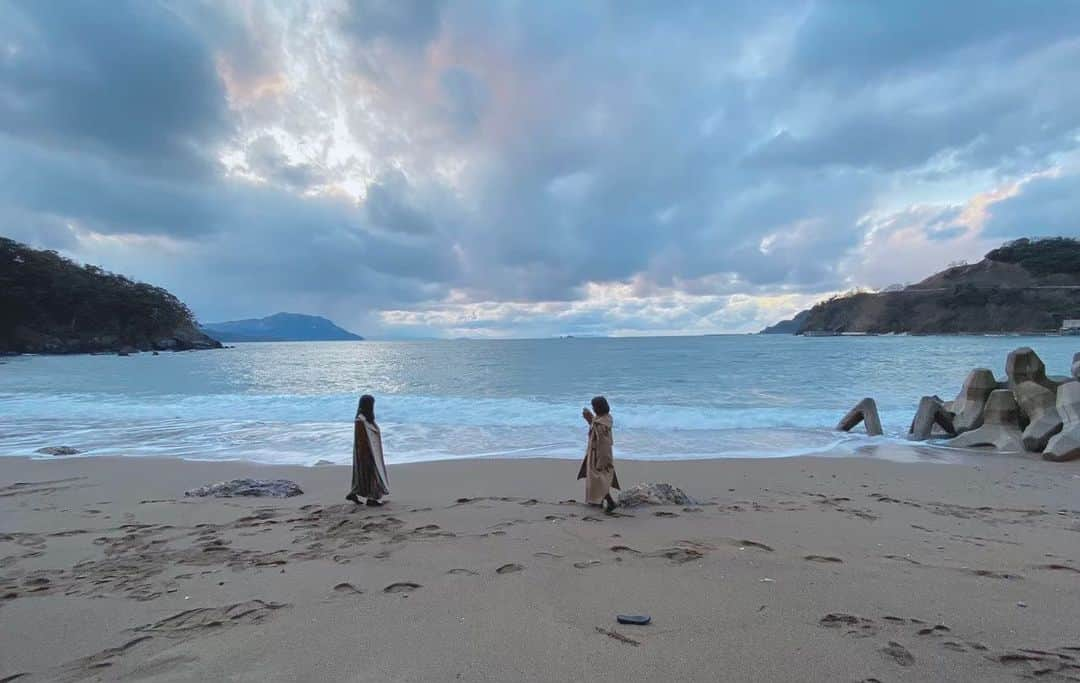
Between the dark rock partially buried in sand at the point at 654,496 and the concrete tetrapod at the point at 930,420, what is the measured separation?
9.26m

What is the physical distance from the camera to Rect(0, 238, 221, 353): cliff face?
75000mm

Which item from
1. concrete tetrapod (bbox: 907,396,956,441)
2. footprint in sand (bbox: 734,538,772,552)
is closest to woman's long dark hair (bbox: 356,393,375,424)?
footprint in sand (bbox: 734,538,772,552)

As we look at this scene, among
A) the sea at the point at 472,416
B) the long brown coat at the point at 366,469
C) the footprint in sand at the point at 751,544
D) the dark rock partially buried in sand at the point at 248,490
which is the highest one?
the long brown coat at the point at 366,469

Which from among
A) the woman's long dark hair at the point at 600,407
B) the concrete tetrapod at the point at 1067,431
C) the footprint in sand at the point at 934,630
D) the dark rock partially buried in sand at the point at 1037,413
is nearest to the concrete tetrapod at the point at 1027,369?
the dark rock partially buried in sand at the point at 1037,413

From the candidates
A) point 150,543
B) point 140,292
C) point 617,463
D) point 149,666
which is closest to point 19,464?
point 150,543

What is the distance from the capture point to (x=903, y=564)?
4504 mm

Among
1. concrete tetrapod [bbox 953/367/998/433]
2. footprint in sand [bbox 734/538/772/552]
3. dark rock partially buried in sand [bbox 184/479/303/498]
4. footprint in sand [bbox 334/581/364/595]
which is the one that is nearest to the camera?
footprint in sand [bbox 334/581/364/595]

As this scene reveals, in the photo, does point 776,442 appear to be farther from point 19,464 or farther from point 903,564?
point 19,464

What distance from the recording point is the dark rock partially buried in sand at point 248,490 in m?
7.32

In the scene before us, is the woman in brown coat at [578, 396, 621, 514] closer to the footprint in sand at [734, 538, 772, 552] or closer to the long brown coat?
the footprint in sand at [734, 538, 772, 552]

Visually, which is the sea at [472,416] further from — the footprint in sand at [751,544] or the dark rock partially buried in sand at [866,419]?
the footprint in sand at [751,544]

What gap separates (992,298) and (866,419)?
123 m

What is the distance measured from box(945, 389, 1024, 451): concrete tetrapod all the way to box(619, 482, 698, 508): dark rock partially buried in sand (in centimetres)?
855

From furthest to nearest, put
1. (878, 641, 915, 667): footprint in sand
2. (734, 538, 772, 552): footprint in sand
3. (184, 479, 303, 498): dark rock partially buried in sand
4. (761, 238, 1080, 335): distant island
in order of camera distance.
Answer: (761, 238, 1080, 335): distant island → (184, 479, 303, 498): dark rock partially buried in sand → (734, 538, 772, 552): footprint in sand → (878, 641, 915, 667): footprint in sand
